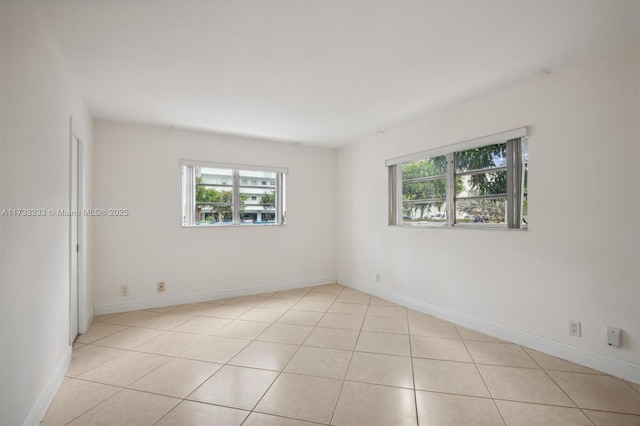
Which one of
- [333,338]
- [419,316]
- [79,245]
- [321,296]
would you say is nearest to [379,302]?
[419,316]

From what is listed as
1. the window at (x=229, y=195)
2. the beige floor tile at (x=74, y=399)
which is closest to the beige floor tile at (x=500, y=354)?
the beige floor tile at (x=74, y=399)

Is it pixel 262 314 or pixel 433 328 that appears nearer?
pixel 433 328

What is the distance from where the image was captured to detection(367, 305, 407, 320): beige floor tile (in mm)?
3781

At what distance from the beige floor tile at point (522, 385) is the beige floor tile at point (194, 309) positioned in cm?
315

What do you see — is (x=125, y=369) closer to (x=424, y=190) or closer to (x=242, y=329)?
(x=242, y=329)

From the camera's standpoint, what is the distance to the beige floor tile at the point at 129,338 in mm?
2904

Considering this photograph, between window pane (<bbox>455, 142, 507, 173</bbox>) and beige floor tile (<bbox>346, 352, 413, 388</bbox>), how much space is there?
212 cm

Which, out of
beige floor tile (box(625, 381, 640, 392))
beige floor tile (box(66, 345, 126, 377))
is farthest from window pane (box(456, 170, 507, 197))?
beige floor tile (box(66, 345, 126, 377))

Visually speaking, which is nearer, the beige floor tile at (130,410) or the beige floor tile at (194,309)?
the beige floor tile at (130,410)

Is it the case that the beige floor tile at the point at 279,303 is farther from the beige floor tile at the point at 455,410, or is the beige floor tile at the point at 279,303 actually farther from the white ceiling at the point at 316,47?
the white ceiling at the point at 316,47

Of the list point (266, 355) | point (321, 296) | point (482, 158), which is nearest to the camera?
point (266, 355)

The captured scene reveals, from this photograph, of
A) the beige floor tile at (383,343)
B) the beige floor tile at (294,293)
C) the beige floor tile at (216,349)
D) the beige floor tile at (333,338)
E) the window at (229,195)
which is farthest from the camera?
the beige floor tile at (294,293)

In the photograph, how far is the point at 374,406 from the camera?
1.96 metres

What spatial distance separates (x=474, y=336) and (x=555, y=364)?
0.70 meters
